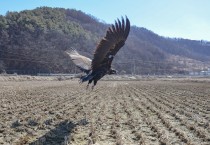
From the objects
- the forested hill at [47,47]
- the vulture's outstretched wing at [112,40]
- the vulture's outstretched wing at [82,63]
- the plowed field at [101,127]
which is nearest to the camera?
the plowed field at [101,127]

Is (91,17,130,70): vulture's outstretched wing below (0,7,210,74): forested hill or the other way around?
below

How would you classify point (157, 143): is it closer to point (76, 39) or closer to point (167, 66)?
point (76, 39)

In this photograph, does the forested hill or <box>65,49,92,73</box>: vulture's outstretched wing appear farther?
the forested hill

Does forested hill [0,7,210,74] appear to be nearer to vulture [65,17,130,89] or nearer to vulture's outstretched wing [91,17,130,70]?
vulture [65,17,130,89]

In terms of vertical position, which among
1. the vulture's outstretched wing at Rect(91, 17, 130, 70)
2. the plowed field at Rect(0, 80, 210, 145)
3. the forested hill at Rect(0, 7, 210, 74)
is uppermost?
the forested hill at Rect(0, 7, 210, 74)

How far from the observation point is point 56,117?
11336mm

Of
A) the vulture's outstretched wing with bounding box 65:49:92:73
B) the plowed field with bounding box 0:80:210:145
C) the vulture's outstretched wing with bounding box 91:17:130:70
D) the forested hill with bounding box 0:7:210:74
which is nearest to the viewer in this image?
the plowed field with bounding box 0:80:210:145

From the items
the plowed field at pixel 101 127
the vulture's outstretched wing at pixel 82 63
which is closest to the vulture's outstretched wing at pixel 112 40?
the vulture's outstretched wing at pixel 82 63

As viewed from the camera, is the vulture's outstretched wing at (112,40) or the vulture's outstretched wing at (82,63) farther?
the vulture's outstretched wing at (82,63)

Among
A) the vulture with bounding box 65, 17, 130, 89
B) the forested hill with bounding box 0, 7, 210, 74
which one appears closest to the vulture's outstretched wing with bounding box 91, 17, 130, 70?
the vulture with bounding box 65, 17, 130, 89

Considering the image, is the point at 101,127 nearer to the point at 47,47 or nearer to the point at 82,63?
the point at 82,63

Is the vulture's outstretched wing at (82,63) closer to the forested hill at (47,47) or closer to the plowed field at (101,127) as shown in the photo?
the plowed field at (101,127)

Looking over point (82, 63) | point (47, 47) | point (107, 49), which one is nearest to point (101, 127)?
point (107, 49)

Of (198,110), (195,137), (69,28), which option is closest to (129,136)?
(195,137)
